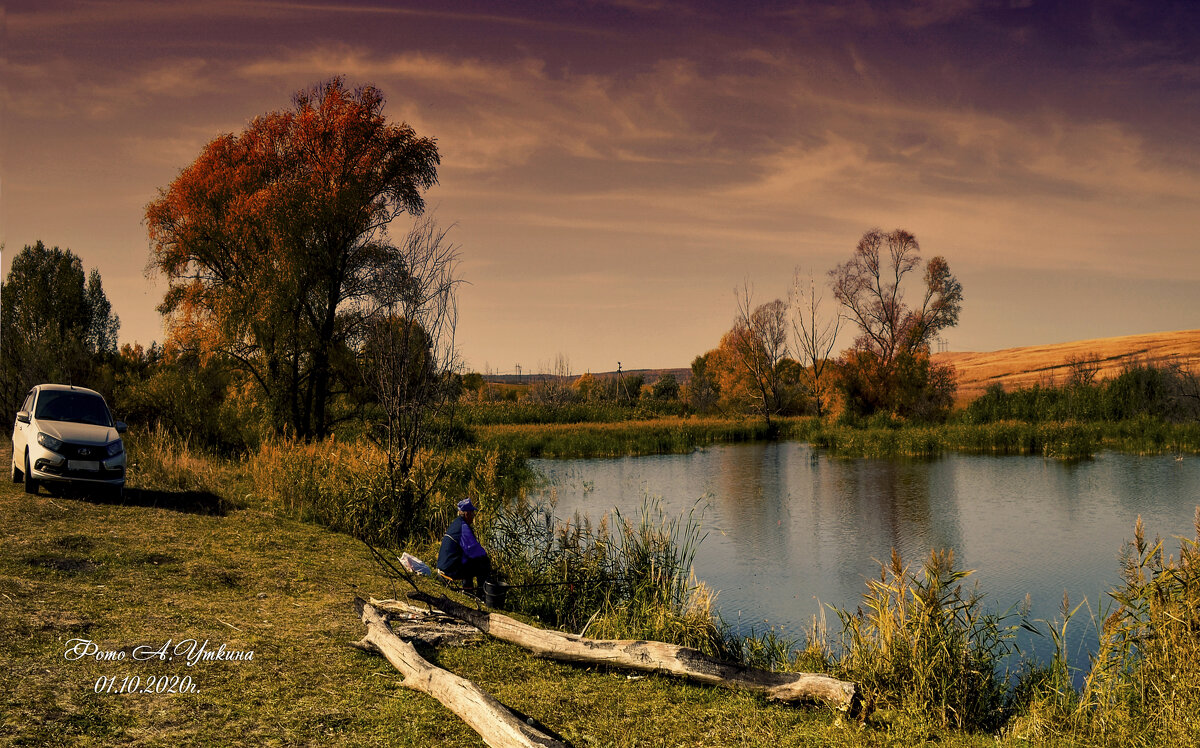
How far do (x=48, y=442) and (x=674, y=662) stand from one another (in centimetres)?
1132

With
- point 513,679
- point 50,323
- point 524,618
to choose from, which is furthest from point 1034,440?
point 50,323

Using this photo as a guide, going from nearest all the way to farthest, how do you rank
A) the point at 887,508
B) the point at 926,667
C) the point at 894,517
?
the point at 926,667
the point at 894,517
the point at 887,508

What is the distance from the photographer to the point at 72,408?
1372 centimetres

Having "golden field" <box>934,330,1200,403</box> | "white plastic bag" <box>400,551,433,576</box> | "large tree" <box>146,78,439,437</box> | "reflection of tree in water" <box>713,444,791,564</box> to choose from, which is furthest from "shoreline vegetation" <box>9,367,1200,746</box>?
"golden field" <box>934,330,1200,403</box>

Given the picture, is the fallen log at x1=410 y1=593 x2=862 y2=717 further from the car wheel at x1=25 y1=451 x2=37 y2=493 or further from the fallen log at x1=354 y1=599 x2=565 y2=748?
the car wheel at x1=25 y1=451 x2=37 y2=493

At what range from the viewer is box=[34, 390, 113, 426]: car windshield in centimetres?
1336

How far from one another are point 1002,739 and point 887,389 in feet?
138

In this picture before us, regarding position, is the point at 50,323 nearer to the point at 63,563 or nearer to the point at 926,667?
the point at 63,563

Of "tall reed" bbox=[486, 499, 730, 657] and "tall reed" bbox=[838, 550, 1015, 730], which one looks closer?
"tall reed" bbox=[838, 550, 1015, 730]

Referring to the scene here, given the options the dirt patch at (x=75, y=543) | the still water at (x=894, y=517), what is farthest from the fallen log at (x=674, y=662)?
the dirt patch at (x=75, y=543)

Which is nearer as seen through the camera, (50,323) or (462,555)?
(462,555)

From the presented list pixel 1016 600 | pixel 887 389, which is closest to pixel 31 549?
pixel 1016 600

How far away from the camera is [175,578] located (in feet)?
27.5

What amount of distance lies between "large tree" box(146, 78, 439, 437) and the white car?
698 cm
